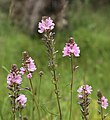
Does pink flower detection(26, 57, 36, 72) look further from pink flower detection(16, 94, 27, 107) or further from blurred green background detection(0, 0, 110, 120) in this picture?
blurred green background detection(0, 0, 110, 120)

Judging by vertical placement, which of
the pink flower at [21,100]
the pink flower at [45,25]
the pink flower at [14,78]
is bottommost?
the pink flower at [21,100]

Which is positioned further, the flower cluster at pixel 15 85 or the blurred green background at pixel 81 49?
A: the blurred green background at pixel 81 49

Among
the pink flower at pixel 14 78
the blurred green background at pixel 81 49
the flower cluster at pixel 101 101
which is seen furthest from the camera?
the blurred green background at pixel 81 49

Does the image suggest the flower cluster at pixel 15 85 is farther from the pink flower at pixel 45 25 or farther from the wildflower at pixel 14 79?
the pink flower at pixel 45 25

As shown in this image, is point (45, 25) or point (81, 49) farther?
point (81, 49)

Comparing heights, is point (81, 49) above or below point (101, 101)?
above

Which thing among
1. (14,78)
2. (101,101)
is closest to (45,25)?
(14,78)

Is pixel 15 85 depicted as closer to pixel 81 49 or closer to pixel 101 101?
pixel 101 101

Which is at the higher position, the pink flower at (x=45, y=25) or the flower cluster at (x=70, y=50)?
the pink flower at (x=45, y=25)

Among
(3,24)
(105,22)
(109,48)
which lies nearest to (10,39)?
(3,24)

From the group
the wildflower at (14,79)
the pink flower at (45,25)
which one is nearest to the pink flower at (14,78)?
the wildflower at (14,79)

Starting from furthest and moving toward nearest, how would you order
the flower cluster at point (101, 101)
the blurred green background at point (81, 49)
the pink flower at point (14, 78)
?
the blurred green background at point (81, 49) < the flower cluster at point (101, 101) < the pink flower at point (14, 78)
